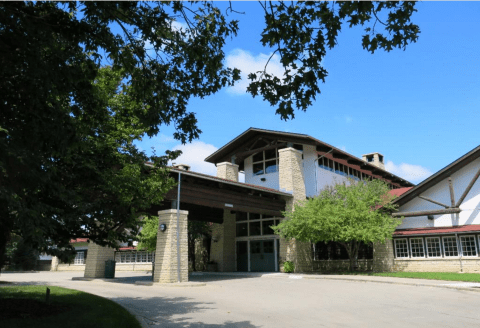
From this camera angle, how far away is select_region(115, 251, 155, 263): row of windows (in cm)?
3712

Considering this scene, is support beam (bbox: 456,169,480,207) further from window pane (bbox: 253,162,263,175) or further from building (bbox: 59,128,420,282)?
window pane (bbox: 253,162,263,175)

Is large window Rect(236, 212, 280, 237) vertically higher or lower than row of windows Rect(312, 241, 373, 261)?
higher

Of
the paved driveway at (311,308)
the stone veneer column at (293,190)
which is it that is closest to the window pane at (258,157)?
the stone veneer column at (293,190)

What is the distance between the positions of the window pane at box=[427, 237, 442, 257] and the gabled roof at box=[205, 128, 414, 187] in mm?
8166

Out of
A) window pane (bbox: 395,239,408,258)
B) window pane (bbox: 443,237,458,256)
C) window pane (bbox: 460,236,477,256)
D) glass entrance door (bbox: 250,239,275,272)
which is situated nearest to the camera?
window pane (bbox: 460,236,477,256)

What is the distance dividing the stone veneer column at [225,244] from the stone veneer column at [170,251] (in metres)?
8.93

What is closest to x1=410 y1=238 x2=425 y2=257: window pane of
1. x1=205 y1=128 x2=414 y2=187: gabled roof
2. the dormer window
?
x1=205 y1=128 x2=414 y2=187: gabled roof

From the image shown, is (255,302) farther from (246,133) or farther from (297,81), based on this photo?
(246,133)

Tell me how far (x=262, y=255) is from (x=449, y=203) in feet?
38.7

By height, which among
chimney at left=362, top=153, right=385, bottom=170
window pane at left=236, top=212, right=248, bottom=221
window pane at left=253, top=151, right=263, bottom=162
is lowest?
window pane at left=236, top=212, right=248, bottom=221

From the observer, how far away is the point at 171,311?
10.0 m

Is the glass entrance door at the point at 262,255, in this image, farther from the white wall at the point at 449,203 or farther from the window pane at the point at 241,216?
the white wall at the point at 449,203

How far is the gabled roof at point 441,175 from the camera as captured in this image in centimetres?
2258

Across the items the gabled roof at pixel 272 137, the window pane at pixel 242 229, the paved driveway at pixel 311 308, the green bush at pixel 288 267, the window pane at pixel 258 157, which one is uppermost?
the gabled roof at pixel 272 137
